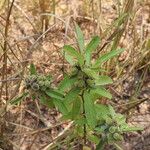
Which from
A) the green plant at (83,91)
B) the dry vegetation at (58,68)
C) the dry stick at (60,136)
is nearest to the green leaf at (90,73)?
the green plant at (83,91)

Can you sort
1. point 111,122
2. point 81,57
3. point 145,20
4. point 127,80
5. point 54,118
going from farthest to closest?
1. point 145,20
2. point 127,80
3. point 54,118
4. point 111,122
5. point 81,57

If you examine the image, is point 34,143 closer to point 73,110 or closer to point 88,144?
point 88,144

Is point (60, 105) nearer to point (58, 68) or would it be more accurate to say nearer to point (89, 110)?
point (89, 110)

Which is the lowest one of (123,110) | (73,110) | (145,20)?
(123,110)

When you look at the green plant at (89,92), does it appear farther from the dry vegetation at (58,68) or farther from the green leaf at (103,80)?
the dry vegetation at (58,68)

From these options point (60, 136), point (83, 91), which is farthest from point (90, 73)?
point (60, 136)

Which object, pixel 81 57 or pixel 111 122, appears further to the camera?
pixel 111 122

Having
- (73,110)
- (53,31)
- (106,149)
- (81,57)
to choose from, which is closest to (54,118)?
(106,149)
